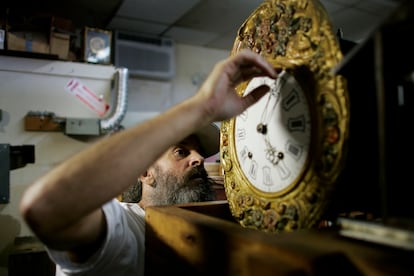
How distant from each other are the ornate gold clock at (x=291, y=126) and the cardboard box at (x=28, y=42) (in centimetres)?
249

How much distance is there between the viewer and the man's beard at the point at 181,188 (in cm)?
150

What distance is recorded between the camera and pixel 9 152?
7.41 ft

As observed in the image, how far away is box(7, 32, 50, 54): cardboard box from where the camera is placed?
9.25ft

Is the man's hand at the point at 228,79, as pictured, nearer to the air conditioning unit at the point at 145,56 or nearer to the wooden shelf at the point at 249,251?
the wooden shelf at the point at 249,251

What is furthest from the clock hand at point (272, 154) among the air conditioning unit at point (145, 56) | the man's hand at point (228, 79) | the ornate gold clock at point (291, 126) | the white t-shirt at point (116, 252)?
the air conditioning unit at point (145, 56)

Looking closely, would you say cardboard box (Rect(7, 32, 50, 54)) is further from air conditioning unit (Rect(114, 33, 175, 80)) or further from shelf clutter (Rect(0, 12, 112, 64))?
air conditioning unit (Rect(114, 33, 175, 80))

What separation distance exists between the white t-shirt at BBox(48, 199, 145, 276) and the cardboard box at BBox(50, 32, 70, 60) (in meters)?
2.14

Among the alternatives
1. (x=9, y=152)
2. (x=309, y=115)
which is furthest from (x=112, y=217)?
(x=9, y=152)

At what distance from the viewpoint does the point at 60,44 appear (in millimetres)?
3002

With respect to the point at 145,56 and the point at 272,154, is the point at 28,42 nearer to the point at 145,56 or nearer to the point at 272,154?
the point at 145,56

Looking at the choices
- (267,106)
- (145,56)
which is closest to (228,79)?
(267,106)

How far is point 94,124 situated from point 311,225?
8.39 feet

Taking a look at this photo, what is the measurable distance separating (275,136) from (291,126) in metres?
0.06

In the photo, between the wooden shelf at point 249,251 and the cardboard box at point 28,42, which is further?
the cardboard box at point 28,42
